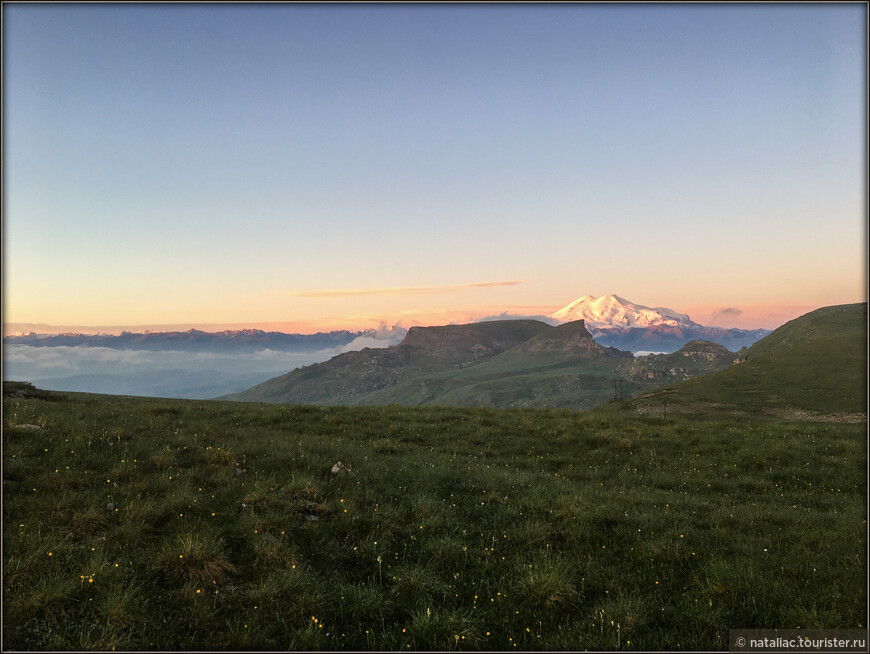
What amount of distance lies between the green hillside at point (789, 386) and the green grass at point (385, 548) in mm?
96828

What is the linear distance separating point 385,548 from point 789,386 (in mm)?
135466

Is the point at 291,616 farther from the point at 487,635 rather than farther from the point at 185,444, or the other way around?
the point at 185,444

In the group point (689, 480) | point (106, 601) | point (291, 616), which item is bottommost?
point (689, 480)

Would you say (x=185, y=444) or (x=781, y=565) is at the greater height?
(x=185, y=444)

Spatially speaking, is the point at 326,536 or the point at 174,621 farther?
the point at 326,536

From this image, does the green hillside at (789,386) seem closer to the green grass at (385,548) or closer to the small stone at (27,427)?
the green grass at (385,548)

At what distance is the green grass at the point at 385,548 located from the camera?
660cm

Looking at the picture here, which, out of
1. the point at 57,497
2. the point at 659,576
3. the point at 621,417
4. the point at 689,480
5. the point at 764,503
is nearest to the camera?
the point at 659,576

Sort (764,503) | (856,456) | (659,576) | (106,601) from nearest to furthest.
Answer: (106,601) < (659,576) < (764,503) < (856,456)

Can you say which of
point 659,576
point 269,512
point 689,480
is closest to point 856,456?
point 689,480

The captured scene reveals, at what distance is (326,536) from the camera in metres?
9.23

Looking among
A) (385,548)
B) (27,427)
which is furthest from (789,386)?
(27,427)

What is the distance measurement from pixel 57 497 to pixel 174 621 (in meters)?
4.98

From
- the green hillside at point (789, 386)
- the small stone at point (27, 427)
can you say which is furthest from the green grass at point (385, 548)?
the green hillside at point (789, 386)
